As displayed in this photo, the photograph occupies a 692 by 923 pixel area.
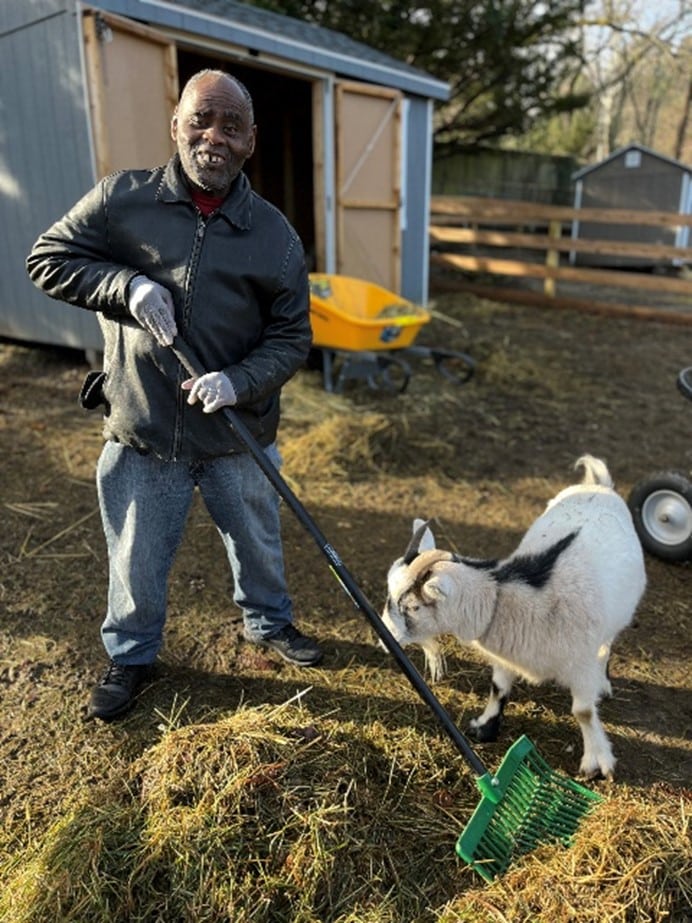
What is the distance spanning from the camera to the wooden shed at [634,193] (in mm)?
14516

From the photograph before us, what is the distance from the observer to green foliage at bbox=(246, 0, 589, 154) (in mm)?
12914

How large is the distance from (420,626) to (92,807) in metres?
1.26

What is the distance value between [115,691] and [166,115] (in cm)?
559

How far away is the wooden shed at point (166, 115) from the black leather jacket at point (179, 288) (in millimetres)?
4342

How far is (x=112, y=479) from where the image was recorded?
2.75 m

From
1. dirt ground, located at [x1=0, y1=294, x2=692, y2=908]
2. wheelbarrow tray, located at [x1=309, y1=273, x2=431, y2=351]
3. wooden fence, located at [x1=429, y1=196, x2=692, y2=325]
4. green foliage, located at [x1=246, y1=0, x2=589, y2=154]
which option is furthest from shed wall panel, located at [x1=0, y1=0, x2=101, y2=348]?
wooden fence, located at [x1=429, y1=196, x2=692, y2=325]

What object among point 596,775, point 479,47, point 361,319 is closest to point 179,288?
point 596,775

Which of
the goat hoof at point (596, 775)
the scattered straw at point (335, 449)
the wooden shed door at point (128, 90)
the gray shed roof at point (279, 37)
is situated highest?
the gray shed roof at point (279, 37)

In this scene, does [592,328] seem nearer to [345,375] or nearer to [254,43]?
[345,375]

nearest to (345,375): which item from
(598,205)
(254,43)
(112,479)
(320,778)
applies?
(254,43)

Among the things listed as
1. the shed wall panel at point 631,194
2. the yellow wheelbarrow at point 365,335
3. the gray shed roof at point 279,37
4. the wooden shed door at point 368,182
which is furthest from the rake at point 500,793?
the shed wall panel at point 631,194

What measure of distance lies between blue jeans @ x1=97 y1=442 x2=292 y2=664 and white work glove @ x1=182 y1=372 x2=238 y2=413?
406mm

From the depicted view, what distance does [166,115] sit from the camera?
6668mm

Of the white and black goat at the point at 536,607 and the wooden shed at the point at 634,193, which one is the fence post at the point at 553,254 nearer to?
the wooden shed at the point at 634,193
